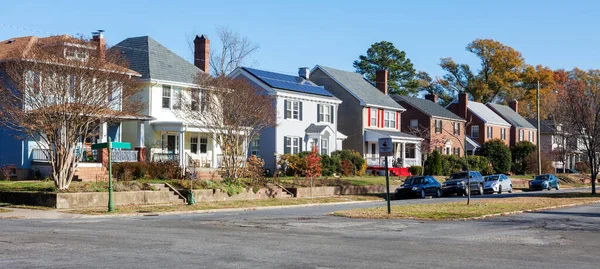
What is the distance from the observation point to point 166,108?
47.2 m

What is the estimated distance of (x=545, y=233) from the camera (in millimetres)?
20266

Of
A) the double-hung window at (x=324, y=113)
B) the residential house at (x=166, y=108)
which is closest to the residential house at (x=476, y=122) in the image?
the double-hung window at (x=324, y=113)

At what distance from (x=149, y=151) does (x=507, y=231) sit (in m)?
28.3

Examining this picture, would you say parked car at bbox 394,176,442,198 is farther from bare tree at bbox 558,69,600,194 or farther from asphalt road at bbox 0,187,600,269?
asphalt road at bbox 0,187,600,269

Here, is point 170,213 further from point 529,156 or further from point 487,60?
point 487,60

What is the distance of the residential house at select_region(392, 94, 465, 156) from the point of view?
2881 inches

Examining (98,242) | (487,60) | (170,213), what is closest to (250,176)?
(170,213)

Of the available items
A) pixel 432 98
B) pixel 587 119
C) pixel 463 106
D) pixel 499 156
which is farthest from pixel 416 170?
pixel 463 106

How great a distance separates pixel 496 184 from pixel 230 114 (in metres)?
20.5

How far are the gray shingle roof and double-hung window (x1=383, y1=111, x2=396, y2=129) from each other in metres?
22.1

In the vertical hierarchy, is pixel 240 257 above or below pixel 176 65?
below

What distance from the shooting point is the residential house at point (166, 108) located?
149 feet

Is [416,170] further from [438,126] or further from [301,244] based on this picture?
[301,244]

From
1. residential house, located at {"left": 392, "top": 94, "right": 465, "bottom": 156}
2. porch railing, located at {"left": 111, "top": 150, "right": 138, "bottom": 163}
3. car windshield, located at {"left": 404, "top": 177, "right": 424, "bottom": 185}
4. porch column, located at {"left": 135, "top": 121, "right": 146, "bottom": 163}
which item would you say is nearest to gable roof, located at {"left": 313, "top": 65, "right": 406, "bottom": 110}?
residential house, located at {"left": 392, "top": 94, "right": 465, "bottom": 156}
